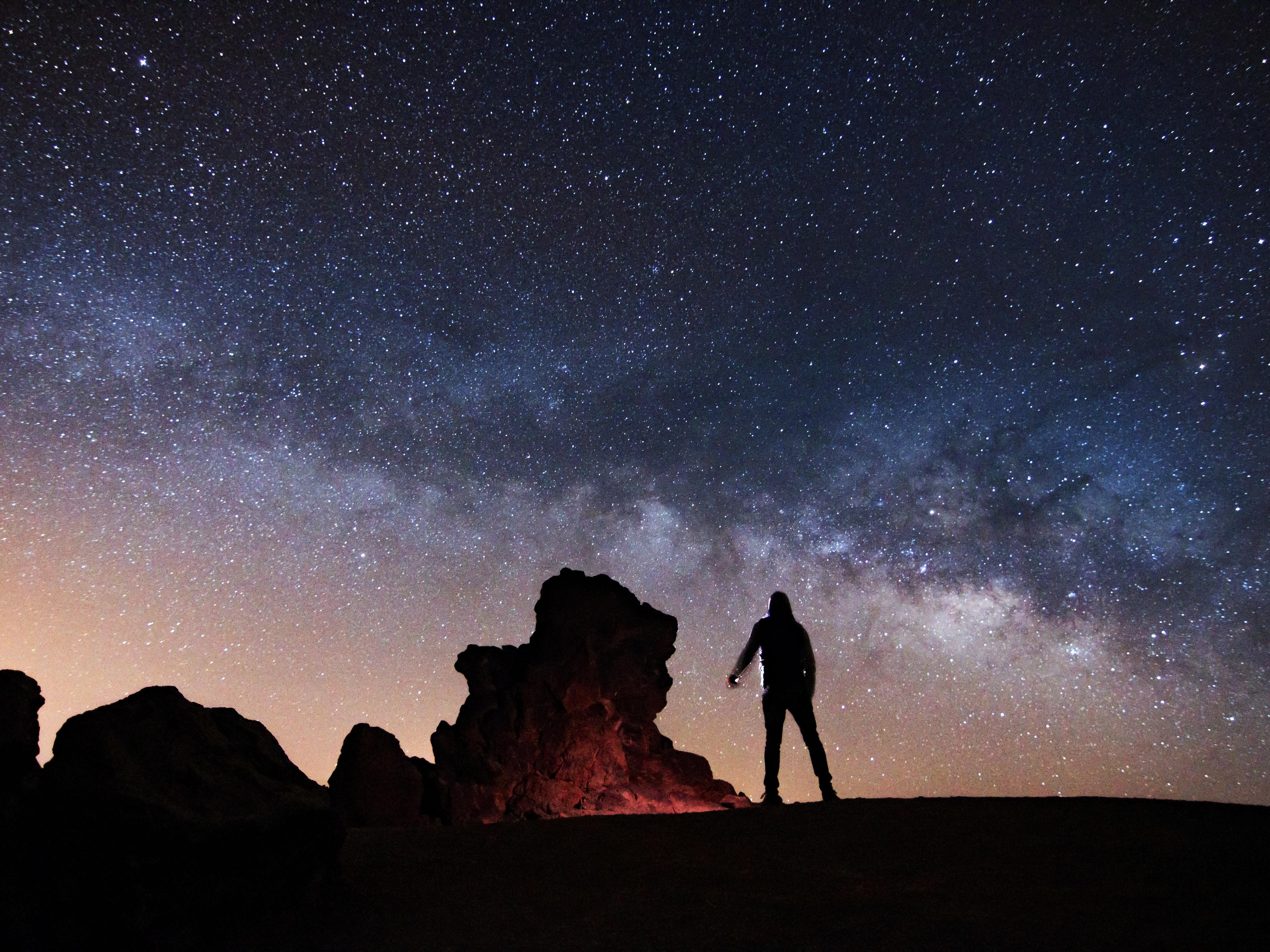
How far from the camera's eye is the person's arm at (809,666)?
8.15m

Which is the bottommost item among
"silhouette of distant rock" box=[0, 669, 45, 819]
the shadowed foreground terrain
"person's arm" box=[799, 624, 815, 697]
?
the shadowed foreground terrain

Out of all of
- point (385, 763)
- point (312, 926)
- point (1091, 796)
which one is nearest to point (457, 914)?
point (312, 926)

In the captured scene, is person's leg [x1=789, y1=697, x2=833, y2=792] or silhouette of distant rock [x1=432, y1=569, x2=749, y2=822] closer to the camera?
person's leg [x1=789, y1=697, x2=833, y2=792]

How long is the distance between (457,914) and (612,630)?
561 inches

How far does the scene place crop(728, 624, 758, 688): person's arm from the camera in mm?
8523

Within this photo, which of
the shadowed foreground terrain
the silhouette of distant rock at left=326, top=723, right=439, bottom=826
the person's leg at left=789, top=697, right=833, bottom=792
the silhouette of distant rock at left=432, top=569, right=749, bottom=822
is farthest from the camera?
the silhouette of distant rock at left=432, top=569, right=749, bottom=822

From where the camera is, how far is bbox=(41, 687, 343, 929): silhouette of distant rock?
11.9 feet

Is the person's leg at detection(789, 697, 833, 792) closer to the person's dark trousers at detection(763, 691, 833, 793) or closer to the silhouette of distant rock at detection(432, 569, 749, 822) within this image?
the person's dark trousers at detection(763, 691, 833, 793)

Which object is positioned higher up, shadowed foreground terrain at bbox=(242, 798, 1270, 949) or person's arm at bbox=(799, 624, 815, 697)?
person's arm at bbox=(799, 624, 815, 697)

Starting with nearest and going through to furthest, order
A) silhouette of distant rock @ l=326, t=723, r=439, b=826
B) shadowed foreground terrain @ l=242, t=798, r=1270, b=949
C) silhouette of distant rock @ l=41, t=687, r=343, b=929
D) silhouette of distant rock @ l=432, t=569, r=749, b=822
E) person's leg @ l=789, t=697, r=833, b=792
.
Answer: shadowed foreground terrain @ l=242, t=798, r=1270, b=949 < silhouette of distant rock @ l=41, t=687, r=343, b=929 < person's leg @ l=789, t=697, r=833, b=792 < silhouette of distant rock @ l=326, t=723, r=439, b=826 < silhouette of distant rock @ l=432, t=569, r=749, b=822

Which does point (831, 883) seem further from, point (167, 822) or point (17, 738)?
point (17, 738)

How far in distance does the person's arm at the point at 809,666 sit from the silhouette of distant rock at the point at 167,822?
5.42 meters

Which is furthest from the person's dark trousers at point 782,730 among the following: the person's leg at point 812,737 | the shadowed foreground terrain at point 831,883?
the shadowed foreground terrain at point 831,883

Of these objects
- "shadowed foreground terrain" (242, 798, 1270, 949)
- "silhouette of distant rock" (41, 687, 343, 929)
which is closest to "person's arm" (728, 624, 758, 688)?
"shadowed foreground terrain" (242, 798, 1270, 949)
